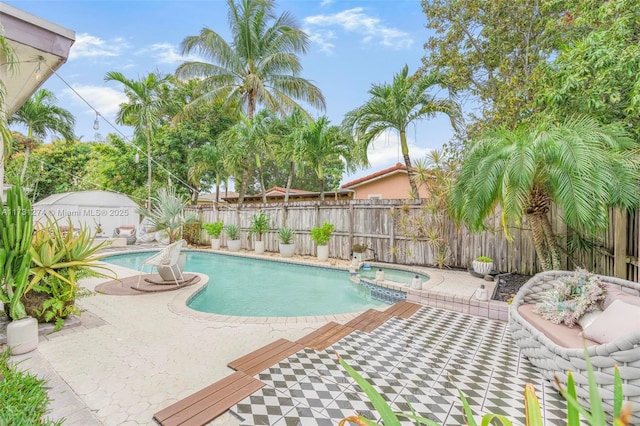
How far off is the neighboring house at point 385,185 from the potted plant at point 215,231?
7.39 metres

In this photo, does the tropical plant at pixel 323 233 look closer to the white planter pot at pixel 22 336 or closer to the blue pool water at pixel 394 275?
the blue pool water at pixel 394 275

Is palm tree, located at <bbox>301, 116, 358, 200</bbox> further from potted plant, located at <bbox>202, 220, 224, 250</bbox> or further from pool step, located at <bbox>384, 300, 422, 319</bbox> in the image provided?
pool step, located at <bbox>384, 300, 422, 319</bbox>

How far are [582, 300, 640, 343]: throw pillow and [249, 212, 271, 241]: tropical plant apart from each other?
10178mm

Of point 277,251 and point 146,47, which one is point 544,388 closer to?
point 277,251

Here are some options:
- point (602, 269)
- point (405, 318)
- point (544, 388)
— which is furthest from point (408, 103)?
point (544, 388)

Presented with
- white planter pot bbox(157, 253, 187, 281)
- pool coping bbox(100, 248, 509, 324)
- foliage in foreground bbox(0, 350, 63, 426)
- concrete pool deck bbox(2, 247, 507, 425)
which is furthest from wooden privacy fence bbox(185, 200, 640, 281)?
foliage in foreground bbox(0, 350, 63, 426)

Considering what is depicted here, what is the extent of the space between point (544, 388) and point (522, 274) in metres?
4.82

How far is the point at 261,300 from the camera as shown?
631 centimetres

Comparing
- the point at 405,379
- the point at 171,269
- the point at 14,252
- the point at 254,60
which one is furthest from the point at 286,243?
the point at 254,60

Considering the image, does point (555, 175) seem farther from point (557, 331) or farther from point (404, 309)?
point (404, 309)

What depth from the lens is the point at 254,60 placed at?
15.0 m

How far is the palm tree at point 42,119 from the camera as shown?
1510 centimetres

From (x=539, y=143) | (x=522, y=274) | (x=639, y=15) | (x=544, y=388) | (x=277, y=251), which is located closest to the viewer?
(x=544, y=388)

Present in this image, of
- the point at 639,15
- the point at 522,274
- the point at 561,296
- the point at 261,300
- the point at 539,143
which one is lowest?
the point at 261,300
